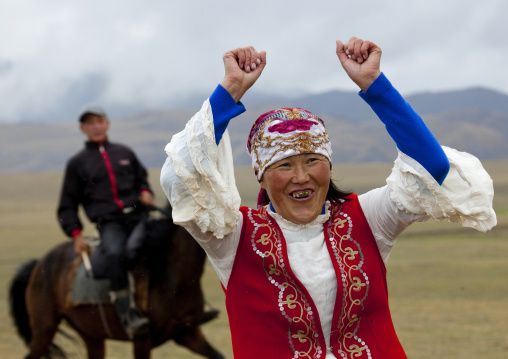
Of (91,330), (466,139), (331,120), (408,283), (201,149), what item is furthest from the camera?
(331,120)

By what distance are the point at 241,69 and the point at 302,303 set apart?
0.76m

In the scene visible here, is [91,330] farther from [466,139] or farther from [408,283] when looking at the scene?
[466,139]

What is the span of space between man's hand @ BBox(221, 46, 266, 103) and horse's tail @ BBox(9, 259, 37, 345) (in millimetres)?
4880

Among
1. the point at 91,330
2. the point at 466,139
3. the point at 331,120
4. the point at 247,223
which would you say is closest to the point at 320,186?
the point at 247,223

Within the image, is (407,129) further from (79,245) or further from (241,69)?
(79,245)

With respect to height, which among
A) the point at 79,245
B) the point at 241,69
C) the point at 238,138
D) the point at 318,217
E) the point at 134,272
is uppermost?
the point at 238,138

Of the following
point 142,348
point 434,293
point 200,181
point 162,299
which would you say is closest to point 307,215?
point 200,181

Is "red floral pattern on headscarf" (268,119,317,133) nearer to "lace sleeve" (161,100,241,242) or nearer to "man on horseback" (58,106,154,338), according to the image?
"lace sleeve" (161,100,241,242)

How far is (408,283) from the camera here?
13281 millimetres

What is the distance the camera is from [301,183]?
2.49 m

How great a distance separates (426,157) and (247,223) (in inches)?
24.1

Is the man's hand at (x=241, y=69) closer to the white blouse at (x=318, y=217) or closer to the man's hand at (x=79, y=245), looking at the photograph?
the white blouse at (x=318, y=217)

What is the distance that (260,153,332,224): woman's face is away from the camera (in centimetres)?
250

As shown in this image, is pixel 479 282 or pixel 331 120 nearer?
pixel 479 282
